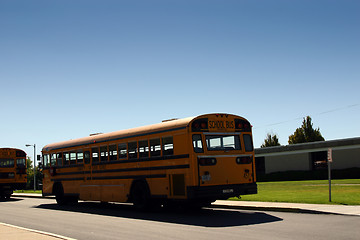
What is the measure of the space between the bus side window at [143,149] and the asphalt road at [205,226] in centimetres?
212

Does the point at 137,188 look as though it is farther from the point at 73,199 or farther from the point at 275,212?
the point at 73,199

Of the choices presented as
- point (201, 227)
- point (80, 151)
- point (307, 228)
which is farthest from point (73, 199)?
point (307, 228)

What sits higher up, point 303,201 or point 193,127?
point 193,127

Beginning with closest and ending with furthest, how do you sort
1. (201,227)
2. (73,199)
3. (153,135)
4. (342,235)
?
1. (342,235)
2. (201,227)
3. (153,135)
4. (73,199)

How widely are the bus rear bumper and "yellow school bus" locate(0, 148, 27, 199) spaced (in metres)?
20.4

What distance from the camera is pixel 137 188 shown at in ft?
56.2

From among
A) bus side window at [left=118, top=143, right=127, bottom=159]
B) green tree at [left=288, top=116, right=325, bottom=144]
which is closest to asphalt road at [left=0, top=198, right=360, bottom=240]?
bus side window at [left=118, top=143, right=127, bottom=159]

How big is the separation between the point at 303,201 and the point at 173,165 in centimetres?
555

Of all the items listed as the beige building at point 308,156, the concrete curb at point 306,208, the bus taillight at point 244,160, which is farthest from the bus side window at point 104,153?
the beige building at point 308,156

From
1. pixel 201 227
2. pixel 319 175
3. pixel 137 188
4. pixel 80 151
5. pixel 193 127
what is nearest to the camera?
pixel 201 227

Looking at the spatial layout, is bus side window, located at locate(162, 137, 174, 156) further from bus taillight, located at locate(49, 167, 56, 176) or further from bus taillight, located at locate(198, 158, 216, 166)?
bus taillight, located at locate(49, 167, 56, 176)

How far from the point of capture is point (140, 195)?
16984 millimetres

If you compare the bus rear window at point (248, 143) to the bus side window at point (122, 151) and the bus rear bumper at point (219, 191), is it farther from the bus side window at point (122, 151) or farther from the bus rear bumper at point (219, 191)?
the bus side window at point (122, 151)

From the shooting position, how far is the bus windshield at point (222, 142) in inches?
586
